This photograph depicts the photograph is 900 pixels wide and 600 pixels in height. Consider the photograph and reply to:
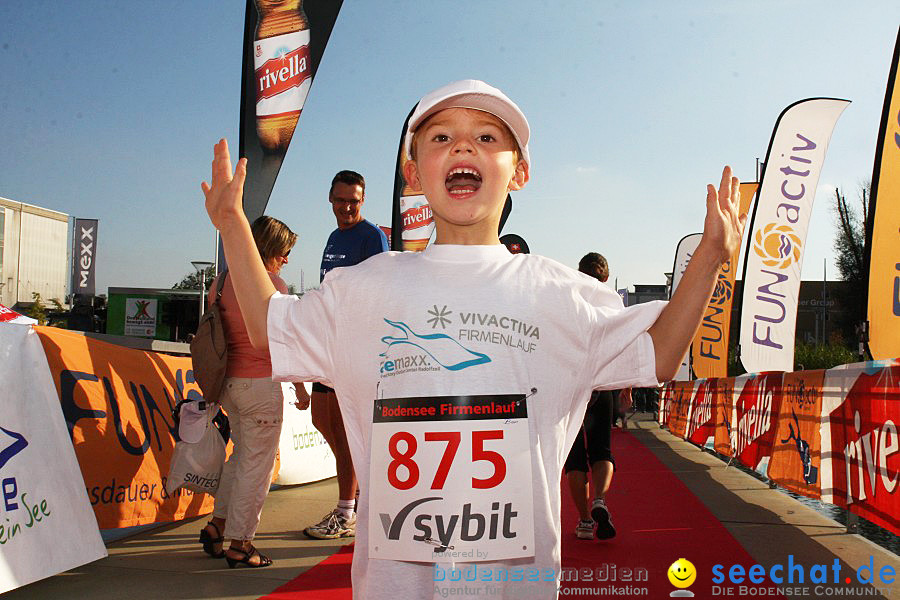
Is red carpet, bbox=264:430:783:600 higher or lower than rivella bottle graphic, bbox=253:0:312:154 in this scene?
lower

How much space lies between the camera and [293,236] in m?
4.83

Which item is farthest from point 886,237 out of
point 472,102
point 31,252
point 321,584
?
point 31,252

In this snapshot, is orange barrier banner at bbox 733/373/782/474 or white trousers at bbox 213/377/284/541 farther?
orange barrier banner at bbox 733/373/782/474

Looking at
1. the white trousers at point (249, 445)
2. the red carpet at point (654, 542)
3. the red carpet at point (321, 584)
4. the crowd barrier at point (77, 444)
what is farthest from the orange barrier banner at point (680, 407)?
the white trousers at point (249, 445)

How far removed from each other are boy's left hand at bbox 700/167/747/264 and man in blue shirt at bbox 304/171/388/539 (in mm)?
3539

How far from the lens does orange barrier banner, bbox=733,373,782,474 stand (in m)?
7.37

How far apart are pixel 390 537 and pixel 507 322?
51cm

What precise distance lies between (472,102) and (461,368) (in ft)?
2.14

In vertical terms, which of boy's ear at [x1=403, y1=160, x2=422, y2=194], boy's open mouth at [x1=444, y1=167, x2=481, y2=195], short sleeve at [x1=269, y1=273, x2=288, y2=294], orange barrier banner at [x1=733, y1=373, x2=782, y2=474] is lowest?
orange barrier banner at [x1=733, y1=373, x2=782, y2=474]

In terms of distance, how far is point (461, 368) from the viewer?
5.20 feet

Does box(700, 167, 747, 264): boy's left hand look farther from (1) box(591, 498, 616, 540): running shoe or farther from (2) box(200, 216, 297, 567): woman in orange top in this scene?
(1) box(591, 498, 616, 540): running shoe

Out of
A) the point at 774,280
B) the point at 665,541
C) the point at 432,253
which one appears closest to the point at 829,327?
the point at 774,280

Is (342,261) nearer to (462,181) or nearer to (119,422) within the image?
(119,422)

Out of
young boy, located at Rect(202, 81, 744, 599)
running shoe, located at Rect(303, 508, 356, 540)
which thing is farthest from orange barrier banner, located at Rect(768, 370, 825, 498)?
Answer: young boy, located at Rect(202, 81, 744, 599)
